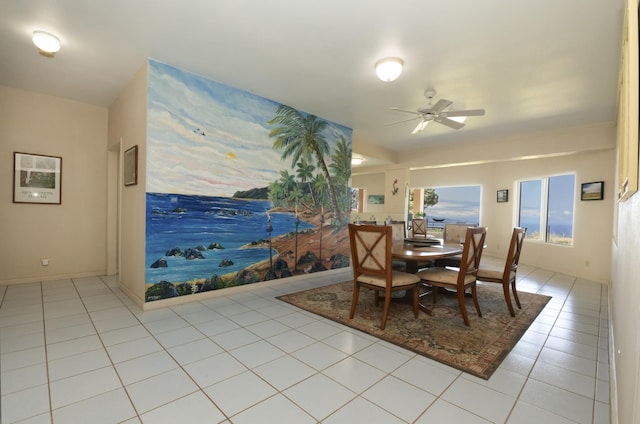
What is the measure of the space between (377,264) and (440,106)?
201 cm

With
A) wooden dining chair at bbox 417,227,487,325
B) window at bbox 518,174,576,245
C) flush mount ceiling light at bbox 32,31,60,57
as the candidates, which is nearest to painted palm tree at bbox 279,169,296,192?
wooden dining chair at bbox 417,227,487,325

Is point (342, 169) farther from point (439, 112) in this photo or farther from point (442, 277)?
A: point (442, 277)

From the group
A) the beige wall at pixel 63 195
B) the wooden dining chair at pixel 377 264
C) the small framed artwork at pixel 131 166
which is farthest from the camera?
the beige wall at pixel 63 195

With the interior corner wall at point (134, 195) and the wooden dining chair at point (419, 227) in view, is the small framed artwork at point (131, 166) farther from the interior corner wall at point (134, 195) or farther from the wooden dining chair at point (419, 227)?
the wooden dining chair at point (419, 227)

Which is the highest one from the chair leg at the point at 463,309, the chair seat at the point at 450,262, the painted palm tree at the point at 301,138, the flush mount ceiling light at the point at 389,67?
the flush mount ceiling light at the point at 389,67

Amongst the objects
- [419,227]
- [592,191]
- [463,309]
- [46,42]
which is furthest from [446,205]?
[46,42]

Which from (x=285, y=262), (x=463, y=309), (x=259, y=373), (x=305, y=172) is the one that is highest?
(x=305, y=172)

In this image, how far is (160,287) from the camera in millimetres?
3324

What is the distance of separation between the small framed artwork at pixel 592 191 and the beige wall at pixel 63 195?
341 inches

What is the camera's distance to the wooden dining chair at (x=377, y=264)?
2.81 metres

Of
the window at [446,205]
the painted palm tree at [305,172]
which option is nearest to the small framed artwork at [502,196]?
the window at [446,205]

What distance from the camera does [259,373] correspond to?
204cm

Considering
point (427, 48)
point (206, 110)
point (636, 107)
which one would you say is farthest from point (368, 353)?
point (206, 110)

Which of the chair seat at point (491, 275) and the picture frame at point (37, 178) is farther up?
the picture frame at point (37, 178)
